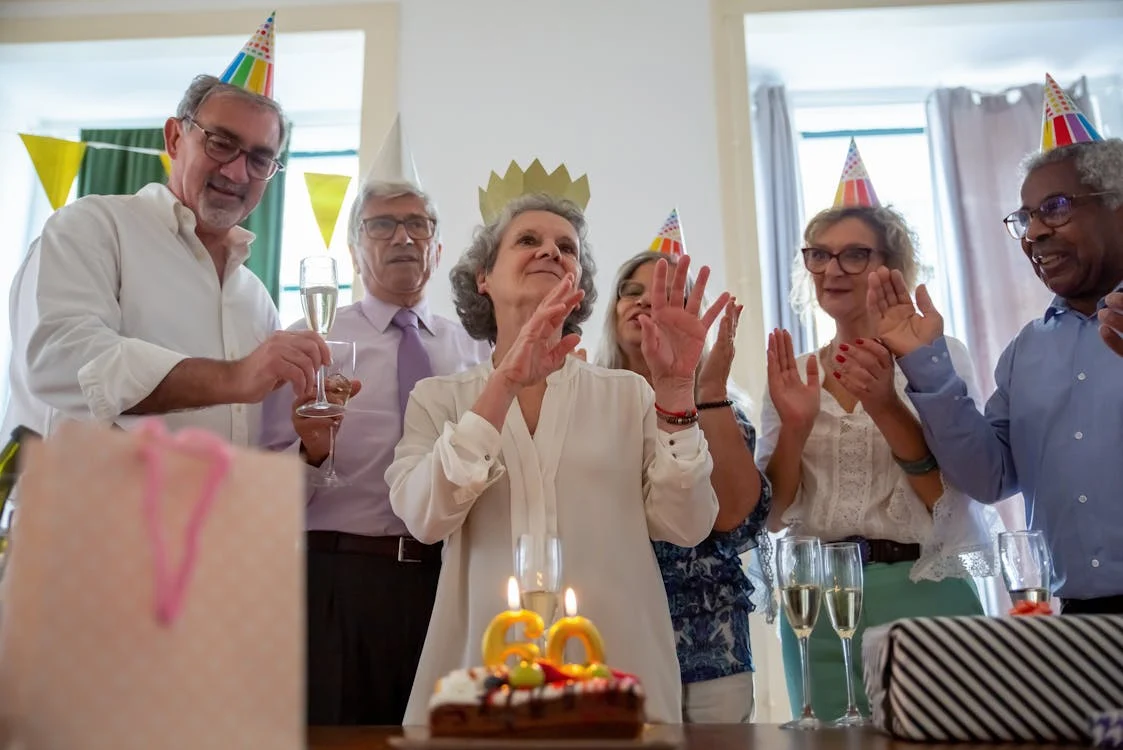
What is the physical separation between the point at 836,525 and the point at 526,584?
1057 millimetres

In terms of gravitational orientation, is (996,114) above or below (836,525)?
above

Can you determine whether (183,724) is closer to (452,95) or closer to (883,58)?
(452,95)

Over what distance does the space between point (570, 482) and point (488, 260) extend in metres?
0.59

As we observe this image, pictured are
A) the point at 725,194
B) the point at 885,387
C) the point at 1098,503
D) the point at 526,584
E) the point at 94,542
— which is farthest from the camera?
the point at 725,194

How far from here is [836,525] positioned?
205 cm

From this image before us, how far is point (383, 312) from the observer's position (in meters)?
2.27

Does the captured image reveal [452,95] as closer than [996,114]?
Yes

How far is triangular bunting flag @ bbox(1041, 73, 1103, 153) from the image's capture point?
7.42 ft

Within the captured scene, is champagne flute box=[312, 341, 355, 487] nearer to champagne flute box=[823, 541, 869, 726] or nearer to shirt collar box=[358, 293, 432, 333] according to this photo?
shirt collar box=[358, 293, 432, 333]

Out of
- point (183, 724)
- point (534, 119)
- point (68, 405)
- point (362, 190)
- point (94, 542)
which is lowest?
point (183, 724)

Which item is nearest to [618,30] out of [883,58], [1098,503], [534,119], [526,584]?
[534,119]

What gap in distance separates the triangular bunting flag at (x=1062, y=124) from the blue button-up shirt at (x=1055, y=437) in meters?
0.43

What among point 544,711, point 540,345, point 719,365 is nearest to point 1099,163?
point 719,365

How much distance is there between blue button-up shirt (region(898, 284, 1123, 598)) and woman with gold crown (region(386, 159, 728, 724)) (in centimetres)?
53
